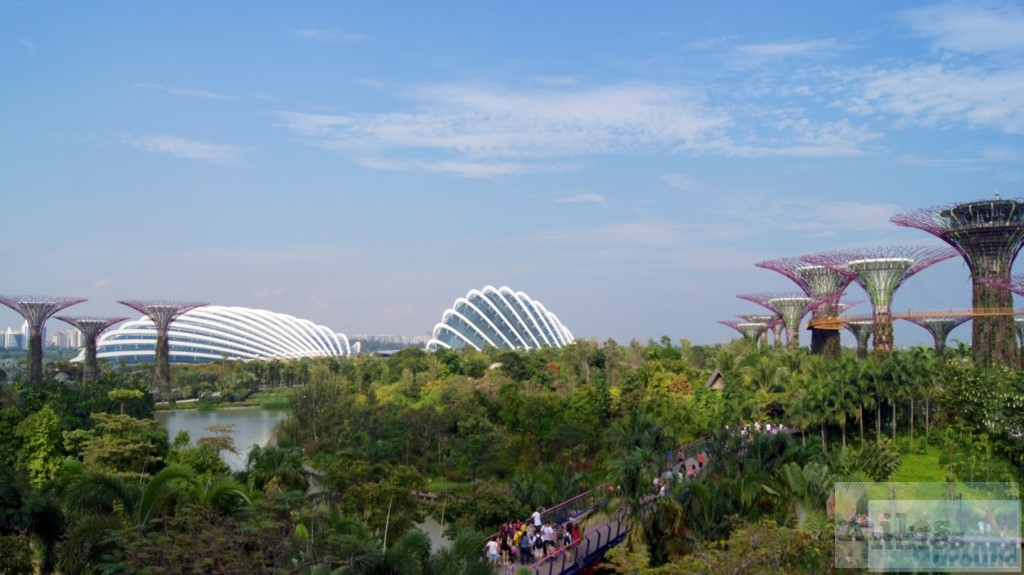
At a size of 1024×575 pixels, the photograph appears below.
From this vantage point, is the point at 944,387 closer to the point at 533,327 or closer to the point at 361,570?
the point at 361,570

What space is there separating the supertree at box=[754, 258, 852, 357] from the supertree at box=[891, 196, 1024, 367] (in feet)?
43.1

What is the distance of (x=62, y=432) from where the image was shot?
87.6ft

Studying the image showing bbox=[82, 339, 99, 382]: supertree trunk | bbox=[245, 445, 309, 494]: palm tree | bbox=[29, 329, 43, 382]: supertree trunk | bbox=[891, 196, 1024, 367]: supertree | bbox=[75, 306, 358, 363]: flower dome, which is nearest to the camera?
bbox=[245, 445, 309, 494]: palm tree

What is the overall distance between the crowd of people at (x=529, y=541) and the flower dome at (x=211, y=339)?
84032 millimetres

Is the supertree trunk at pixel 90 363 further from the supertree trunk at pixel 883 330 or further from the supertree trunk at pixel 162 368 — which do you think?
the supertree trunk at pixel 883 330

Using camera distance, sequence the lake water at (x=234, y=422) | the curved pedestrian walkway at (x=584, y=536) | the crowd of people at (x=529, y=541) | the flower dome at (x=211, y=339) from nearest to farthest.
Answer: the curved pedestrian walkway at (x=584, y=536), the crowd of people at (x=529, y=541), the lake water at (x=234, y=422), the flower dome at (x=211, y=339)

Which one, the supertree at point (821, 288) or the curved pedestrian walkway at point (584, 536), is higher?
the supertree at point (821, 288)

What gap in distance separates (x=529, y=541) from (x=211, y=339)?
293 ft

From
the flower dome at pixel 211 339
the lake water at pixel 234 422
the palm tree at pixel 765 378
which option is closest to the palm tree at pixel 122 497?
the lake water at pixel 234 422

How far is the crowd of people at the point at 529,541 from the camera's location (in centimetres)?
1518

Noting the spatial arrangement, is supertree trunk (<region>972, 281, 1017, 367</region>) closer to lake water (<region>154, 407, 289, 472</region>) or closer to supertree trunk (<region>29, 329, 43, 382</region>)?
lake water (<region>154, 407, 289, 472</region>)

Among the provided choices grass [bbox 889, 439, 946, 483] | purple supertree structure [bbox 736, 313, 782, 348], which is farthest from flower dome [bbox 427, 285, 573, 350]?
grass [bbox 889, 439, 946, 483]

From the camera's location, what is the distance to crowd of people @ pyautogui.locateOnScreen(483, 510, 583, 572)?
15.2 metres

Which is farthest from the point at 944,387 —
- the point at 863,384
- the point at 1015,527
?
the point at 1015,527
